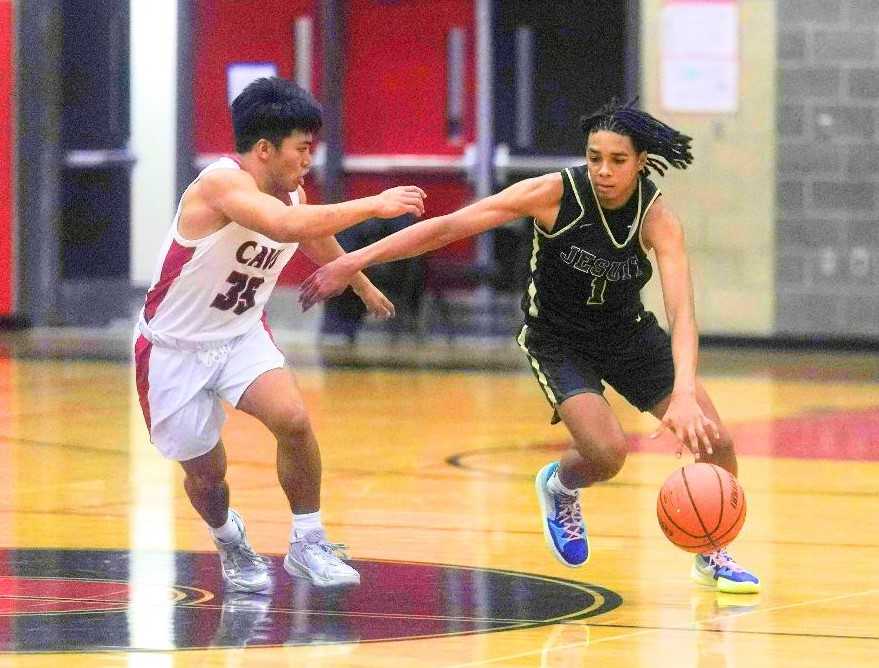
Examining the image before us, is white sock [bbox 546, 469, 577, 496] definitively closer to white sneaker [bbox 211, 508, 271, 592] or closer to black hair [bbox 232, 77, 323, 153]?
white sneaker [bbox 211, 508, 271, 592]

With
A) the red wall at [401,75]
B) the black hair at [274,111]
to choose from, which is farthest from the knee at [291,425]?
the red wall at [401,75]

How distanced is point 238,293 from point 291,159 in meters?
0.44

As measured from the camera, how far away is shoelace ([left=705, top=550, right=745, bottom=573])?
6125mm

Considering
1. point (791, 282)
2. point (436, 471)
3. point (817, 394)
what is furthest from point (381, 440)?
point (791, 282)

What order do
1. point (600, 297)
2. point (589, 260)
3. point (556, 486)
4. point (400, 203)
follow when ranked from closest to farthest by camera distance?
1. point (400, 203)
2. point (589, 260)
3. point (600, 297)
4. point (556, 486)

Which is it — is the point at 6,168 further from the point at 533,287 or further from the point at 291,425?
the point at 291,425

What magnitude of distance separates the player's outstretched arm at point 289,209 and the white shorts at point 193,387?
18.1 inches

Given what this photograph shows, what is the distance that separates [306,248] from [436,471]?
2.88 meters

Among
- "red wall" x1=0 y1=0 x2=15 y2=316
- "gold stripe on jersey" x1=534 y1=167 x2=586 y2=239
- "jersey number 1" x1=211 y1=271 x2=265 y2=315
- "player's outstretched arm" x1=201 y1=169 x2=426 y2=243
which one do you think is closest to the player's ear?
"player's outstretched arm" x1=201 y1=169 x2=426 y2=243

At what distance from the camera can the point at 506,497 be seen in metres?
8.28

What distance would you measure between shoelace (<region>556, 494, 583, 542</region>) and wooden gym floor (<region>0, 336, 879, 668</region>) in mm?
130

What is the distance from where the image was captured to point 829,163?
591 inches

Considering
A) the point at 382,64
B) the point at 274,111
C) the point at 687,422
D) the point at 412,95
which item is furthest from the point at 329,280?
the point at 382,64

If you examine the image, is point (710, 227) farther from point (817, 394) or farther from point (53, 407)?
point (53, 407)
